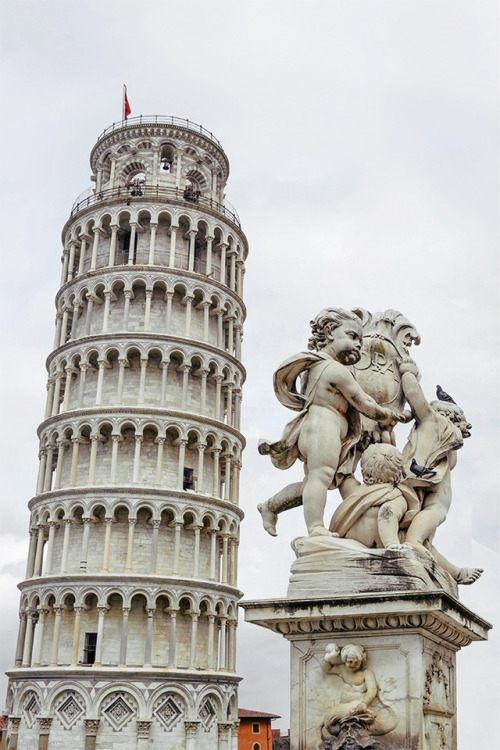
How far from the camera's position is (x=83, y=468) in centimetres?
4953

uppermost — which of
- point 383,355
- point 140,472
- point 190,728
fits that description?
point 140,472

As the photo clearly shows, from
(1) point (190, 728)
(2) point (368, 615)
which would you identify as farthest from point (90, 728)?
(2) point (368, 615)

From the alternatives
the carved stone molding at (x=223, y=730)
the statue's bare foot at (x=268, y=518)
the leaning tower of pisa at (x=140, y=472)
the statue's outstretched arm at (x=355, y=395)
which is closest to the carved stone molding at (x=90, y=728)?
the leaning tower of pisa at (x=140, y=472)

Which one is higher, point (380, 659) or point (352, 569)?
point (352, 569)

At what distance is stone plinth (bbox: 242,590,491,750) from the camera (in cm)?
543

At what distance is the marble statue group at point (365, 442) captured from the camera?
620 cm

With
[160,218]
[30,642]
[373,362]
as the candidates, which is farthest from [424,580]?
[160,218]

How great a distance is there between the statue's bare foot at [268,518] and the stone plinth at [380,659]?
2.58 ft

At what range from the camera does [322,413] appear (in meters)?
6.33

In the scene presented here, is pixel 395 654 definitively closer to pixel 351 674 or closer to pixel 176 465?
pixel 351 674

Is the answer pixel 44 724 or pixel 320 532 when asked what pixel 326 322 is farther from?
pixel 44 724

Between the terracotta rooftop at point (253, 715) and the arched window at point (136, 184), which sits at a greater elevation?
the arched window at point (136, 184)

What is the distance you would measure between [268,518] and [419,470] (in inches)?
45.0

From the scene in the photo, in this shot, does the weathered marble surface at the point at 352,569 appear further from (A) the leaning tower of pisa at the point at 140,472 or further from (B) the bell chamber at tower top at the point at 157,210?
(B) the bell chamber at tower top at the point at 157,210
